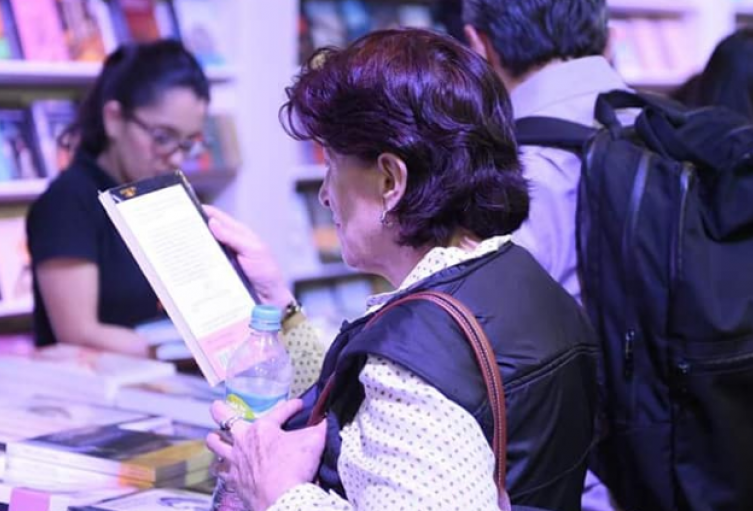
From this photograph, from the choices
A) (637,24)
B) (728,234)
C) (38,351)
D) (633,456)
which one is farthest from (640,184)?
(637,24)

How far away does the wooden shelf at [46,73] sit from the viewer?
9.46 feet

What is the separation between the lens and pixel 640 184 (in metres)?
1.50

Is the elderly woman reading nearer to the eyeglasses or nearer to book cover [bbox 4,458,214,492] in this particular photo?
book cover [bbox 4,458,214,492]

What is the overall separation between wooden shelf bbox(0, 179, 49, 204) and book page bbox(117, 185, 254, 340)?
151cm

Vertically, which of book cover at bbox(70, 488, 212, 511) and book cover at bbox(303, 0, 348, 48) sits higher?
book cover at bbox(303, 0, 348, 48)

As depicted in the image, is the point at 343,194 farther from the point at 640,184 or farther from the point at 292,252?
the point at 292,252

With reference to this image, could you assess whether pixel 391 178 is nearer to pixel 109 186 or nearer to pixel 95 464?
pixel 95 464

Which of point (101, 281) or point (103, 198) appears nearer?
point (103, 198)

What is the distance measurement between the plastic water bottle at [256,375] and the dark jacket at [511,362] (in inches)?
4.1

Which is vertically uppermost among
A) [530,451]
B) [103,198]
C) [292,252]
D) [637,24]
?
[103,198]

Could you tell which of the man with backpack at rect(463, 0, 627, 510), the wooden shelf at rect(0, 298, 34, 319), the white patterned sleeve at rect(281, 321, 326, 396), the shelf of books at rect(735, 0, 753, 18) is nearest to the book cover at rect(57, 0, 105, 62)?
the wooden shelf at rect(0, 298, 34, 319)

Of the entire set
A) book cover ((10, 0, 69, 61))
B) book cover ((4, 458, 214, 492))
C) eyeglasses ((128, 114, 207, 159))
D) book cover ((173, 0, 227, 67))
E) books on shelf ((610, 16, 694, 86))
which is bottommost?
books on shelf ((610, 16, 694, 86))

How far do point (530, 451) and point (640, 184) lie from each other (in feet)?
1.77

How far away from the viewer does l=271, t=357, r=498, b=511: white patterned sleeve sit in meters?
0.99
